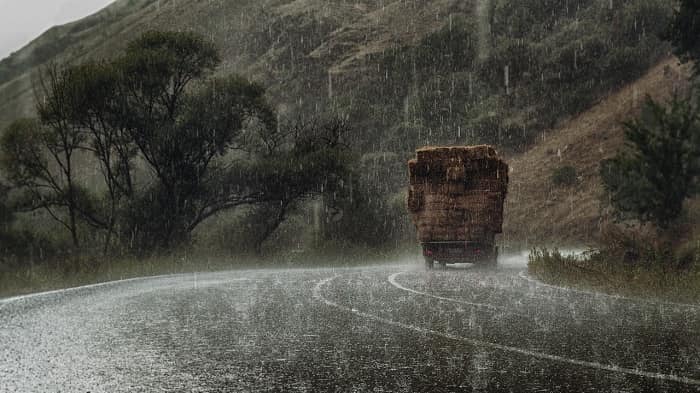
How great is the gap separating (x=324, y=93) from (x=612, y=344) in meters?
61.2

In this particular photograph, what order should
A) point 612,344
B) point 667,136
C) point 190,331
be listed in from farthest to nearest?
1. point 667,136
2. point 190,331
3. point 612,344

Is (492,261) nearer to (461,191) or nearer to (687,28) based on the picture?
(461,191)

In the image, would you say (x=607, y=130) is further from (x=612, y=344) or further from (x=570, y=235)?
(x=612, y=344)

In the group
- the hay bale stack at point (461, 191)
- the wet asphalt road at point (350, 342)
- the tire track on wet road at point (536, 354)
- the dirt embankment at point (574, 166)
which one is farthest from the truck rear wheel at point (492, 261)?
the dirt embankment at point (574, 166)

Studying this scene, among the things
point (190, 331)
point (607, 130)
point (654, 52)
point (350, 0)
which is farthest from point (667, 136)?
point (350, 0)

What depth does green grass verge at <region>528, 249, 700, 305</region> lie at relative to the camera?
12.6 m

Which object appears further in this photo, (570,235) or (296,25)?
(296,25)

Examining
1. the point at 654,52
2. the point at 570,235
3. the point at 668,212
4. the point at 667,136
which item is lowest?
the point at 570,235

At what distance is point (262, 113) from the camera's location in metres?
29.8

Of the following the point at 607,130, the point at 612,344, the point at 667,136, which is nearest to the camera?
the point at 612,344

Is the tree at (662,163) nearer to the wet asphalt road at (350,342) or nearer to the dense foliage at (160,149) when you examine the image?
the wet asphalt road at (350,342)

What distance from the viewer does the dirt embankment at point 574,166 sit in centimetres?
4097

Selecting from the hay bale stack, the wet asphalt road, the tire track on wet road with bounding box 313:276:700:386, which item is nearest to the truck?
the hay bale stack

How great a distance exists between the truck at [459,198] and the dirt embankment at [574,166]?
59.0ft
